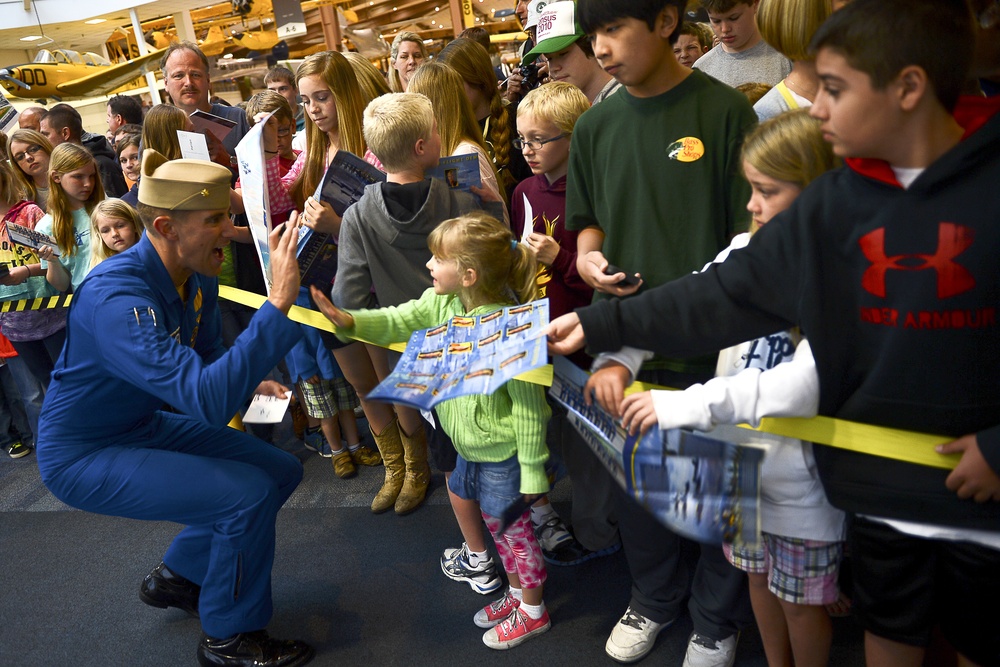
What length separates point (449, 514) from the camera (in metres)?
3.09

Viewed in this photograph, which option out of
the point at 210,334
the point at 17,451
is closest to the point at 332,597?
the point at 210,334

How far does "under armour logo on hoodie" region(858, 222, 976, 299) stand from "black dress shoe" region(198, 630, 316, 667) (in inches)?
80.6

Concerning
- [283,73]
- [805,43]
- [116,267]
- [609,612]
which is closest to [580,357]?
[609,612]

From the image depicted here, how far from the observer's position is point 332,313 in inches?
76.6

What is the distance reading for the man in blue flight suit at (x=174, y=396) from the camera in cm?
212

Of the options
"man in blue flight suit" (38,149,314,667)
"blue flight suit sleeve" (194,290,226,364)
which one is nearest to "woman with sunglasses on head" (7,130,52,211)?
"blue flight suit sleeve" (194,290,226,364)

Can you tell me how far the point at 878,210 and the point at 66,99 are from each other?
49.9 ft

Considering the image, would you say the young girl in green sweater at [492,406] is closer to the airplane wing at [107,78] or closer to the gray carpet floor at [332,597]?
the gray carpet floor at [332,597]

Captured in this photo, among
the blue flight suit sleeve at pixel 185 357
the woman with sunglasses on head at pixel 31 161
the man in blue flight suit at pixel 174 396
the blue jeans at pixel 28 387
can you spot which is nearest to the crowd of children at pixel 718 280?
the blue flight suit sleeve at pixel 185 357

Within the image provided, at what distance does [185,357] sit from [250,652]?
969 mm

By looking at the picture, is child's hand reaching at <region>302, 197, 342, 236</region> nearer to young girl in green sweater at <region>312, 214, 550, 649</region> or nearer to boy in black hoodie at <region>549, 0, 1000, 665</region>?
young girl in green sweater at <region>312, 214, 550, 649</region>

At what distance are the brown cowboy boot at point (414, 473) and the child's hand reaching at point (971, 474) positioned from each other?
7.16 ft

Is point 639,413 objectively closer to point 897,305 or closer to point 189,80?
point 897,305

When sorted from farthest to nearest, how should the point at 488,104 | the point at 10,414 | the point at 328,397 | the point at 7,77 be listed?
the point at 7,77, the point at 10,414, the point at 328,397, the point at 488,104
